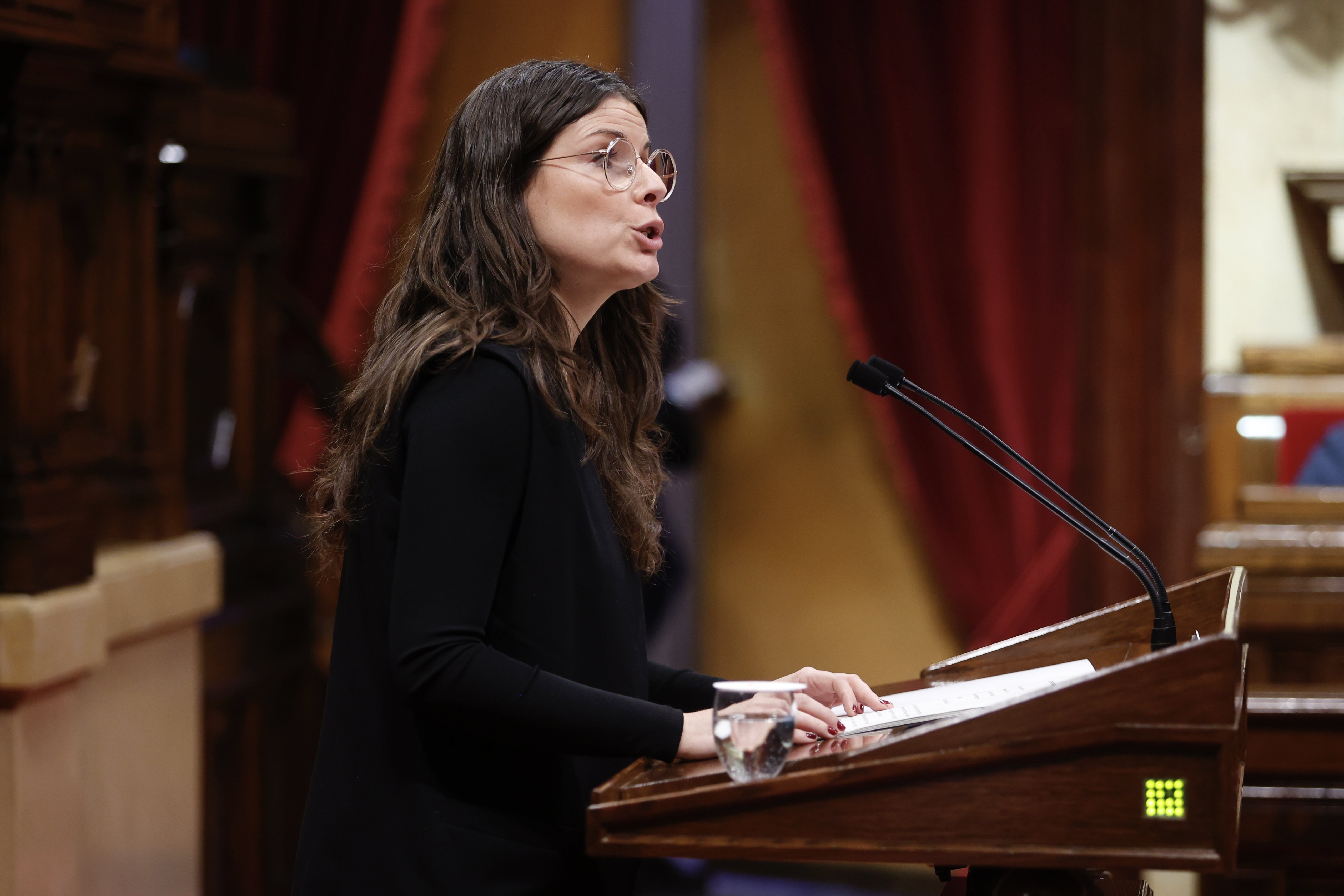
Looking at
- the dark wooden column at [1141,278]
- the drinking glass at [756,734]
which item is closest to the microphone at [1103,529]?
the drinking glass at [756,734]

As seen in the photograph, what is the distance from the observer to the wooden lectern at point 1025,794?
1183 mm

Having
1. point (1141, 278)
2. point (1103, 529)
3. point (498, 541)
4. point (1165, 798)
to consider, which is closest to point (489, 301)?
point (498, 541)

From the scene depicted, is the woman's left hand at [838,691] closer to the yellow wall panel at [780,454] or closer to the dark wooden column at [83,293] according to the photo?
the dark wooden column at [83,293]

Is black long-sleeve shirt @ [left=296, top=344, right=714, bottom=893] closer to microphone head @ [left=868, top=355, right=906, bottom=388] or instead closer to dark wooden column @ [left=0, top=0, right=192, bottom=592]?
microphone head @ [left=868, top=355, right=906, bottom=388]

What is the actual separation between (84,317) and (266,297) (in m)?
0.88

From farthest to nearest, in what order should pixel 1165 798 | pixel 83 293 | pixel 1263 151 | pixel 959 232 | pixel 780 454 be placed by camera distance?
pixel 780 454, pixel 959 232, pixel 1263 151, pixel 83 293, pixel 1165 798

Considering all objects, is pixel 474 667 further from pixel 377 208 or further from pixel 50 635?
pixel 377 208

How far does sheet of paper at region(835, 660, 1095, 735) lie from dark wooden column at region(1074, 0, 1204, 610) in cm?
230

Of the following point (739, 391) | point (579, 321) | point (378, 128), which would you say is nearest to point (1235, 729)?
point (579, 321)

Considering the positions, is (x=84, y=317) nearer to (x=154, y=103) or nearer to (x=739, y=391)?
(x=154, y=103)

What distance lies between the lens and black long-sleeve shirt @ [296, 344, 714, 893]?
1329 mm

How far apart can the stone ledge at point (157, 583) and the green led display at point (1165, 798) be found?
2.01 meters

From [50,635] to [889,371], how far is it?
4.99 ft

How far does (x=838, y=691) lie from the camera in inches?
60.4
